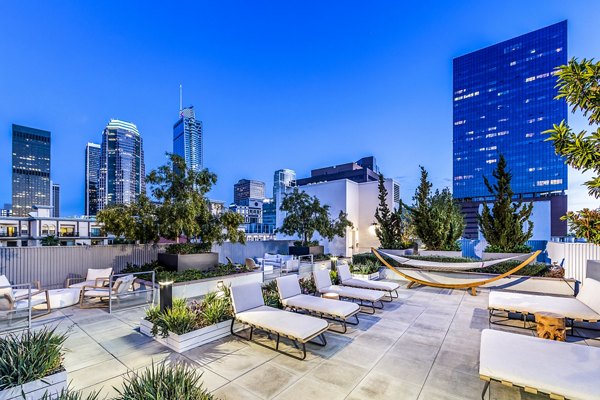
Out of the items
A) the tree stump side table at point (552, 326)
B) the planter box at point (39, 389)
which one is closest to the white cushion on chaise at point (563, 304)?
the tree stump side table at point (552, 326)

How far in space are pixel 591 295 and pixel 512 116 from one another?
7436 centimetres

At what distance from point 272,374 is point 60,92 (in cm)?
10098

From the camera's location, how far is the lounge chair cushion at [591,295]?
13.6ft

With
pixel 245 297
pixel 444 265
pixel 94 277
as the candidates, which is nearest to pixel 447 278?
pixel 444 265

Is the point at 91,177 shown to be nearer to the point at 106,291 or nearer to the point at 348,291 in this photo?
the point at 106,291

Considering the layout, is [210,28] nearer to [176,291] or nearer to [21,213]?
[176,291]

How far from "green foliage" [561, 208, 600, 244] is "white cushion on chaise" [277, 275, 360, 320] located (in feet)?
9.84

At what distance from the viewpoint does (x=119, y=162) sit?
9375 centimetres

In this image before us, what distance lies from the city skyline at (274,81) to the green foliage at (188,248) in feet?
58.0

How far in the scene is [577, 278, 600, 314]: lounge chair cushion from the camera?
13.6 ft

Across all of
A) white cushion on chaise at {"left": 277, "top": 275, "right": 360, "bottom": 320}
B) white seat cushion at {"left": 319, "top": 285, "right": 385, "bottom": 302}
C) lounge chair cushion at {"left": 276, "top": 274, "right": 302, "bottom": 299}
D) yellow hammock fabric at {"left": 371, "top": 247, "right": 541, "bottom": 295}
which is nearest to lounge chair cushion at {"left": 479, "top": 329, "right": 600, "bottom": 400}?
white cushion on chaise at {"left": 277, "top": 275, "right": 360, "bottom": 320}

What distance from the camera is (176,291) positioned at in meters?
6.10

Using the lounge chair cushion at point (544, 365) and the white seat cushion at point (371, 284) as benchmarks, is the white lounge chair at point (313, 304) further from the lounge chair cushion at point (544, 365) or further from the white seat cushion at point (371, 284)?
the lounge chair cushion at point (544, 365)

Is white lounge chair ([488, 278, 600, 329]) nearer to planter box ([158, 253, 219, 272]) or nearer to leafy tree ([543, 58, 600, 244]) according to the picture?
leafy tree ([543, 58, 600, 244])
